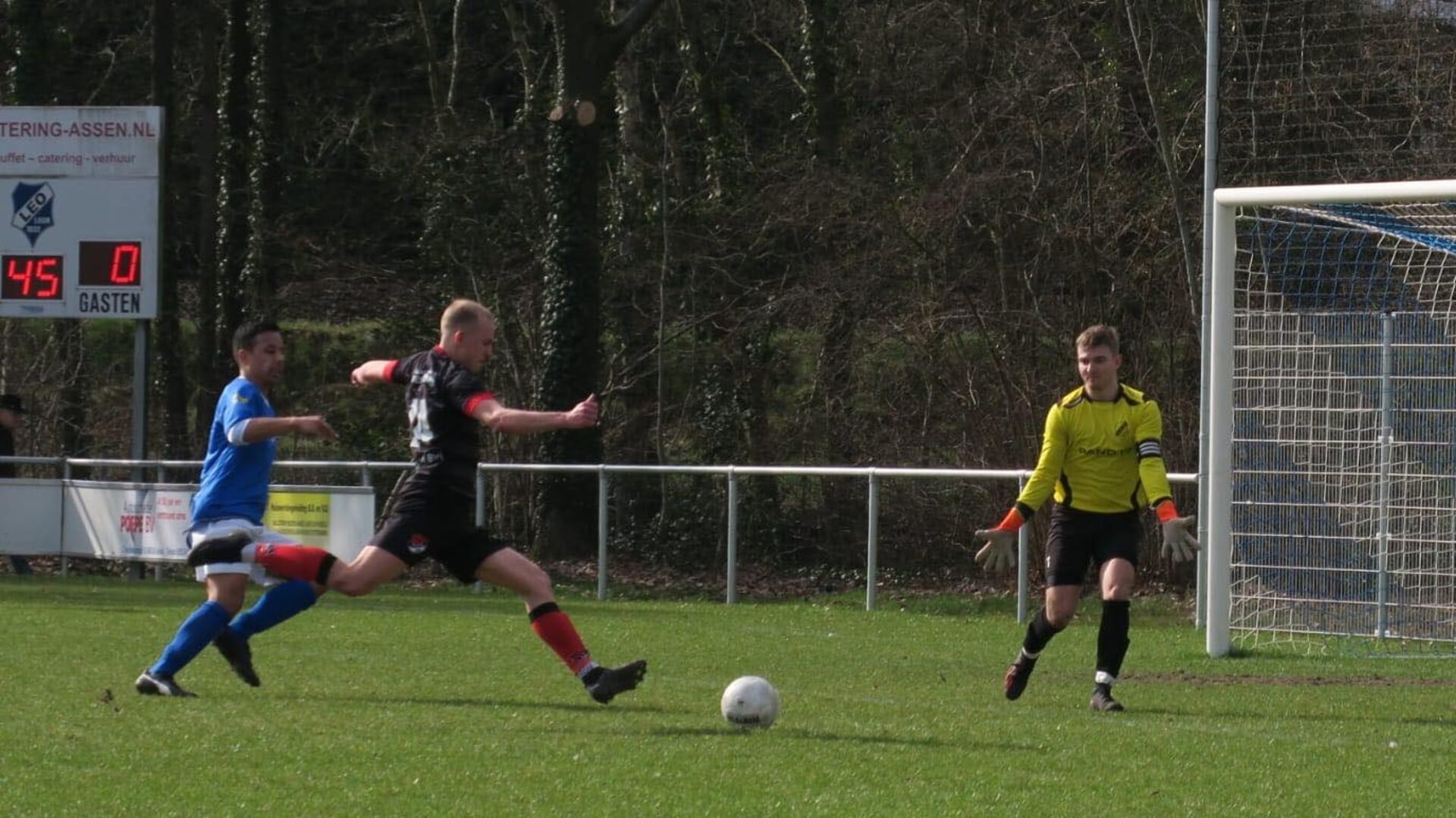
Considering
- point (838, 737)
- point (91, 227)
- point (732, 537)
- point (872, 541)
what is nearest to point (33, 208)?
point (91, 227)

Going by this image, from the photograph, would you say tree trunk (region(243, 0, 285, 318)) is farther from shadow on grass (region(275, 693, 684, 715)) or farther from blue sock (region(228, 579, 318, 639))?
shadow on grass (region(275, 693, 684, 715))

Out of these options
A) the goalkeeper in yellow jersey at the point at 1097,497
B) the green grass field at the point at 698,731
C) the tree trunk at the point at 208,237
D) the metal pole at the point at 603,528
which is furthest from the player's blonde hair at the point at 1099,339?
the tree trunk at the point at 208,237

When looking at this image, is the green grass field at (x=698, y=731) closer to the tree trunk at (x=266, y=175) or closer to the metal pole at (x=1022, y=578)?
the metal pole at (x=1022, y=578)

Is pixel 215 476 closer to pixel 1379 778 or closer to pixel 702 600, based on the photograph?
pixel 1379 778

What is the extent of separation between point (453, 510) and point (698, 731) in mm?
1479

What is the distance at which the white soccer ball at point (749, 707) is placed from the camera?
7836mm

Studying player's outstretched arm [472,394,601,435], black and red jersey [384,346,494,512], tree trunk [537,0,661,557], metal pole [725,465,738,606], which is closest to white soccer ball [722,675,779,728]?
player's outstretched arm [472,394,601,435]

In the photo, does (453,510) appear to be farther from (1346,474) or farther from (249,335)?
(1346,474)

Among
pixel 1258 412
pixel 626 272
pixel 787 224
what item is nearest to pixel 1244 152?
pixel 1258 412

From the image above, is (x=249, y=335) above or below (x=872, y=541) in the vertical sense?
above

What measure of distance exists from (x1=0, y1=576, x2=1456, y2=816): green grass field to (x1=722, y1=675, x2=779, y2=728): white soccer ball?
71 millimetres

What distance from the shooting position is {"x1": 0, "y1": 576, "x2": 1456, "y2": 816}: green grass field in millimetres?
6281

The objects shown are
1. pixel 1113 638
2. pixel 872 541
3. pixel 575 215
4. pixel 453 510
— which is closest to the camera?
pixel 453 510

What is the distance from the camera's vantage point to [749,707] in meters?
7.83
